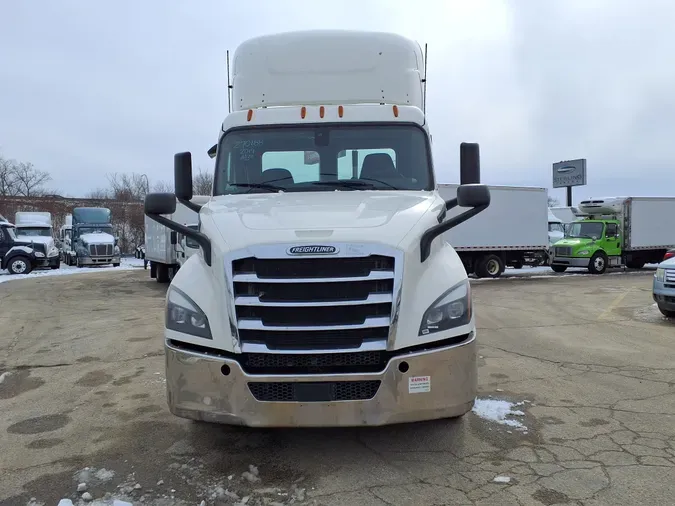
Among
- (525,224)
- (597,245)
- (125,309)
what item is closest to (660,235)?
(597,245)

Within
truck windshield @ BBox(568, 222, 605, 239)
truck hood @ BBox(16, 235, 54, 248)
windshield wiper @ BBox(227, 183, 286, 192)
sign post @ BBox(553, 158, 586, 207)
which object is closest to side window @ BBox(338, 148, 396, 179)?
windshield wiper @ BBox(227, 183, 286, 192)

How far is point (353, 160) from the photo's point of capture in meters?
5.26

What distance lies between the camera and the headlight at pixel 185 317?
382 centimetres

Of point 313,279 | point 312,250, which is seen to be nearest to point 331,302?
point 313,279

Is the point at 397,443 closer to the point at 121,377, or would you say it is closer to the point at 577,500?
the point at 577,500

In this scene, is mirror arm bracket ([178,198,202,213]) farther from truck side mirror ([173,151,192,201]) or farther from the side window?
the side window

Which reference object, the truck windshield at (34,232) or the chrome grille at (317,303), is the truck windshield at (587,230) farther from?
the truck windshield at (34,232)

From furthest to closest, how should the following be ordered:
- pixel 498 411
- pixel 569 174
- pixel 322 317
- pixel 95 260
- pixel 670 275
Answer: pixel 569 174 < pixel 95 260 < pixel 670 275 < pixel 498 411 < pixel 322 317

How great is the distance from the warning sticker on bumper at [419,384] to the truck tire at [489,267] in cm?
1832

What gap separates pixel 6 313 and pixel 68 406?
28.6ft

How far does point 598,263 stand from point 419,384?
22.3 metres

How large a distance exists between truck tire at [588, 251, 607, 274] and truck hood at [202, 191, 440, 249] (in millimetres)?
20719

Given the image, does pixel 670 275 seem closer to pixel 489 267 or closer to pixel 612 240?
pixel 489 267

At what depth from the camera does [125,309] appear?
42.5 feet
